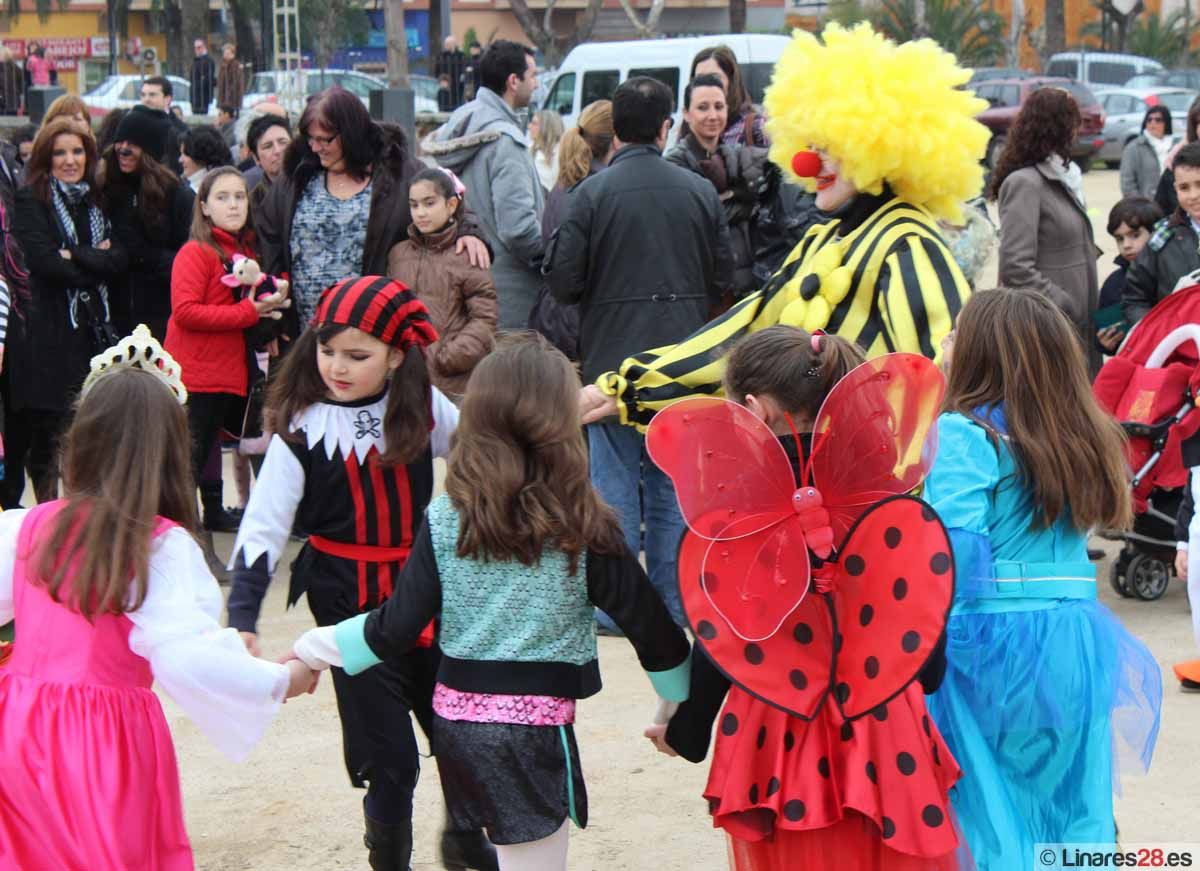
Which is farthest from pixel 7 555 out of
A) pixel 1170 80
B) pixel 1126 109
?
pixel 1170 80

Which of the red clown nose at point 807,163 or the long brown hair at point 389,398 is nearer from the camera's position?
the long brown hair at point 389,398

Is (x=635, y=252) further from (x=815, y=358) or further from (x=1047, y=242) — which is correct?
(x=815, y=358)

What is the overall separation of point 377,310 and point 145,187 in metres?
3.90

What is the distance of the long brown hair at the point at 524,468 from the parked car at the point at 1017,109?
2208 centimetres

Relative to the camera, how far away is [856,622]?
9.70ft

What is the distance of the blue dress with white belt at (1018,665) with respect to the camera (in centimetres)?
326

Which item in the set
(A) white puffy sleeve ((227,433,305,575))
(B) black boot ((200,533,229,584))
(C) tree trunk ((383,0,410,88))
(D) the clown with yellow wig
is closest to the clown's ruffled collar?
(D) the clown with yellow wig

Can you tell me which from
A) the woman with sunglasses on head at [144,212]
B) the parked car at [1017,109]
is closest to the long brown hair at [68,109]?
the woman with sunglasses on head at [144,212]

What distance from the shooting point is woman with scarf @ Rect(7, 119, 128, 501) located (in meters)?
6.95

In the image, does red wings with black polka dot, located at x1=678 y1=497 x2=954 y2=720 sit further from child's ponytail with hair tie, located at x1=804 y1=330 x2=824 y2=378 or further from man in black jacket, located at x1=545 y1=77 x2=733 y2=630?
man in black jacket, located at x1=545 y1=77 x2=733 y2=630

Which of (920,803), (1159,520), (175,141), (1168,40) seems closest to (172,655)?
(920,803)

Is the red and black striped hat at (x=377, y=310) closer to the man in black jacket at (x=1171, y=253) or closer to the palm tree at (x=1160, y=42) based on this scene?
the man in black jacket at (x=1171, y=253)

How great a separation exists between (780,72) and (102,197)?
144 inches

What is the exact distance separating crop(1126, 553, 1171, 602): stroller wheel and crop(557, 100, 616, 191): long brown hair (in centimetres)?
293
